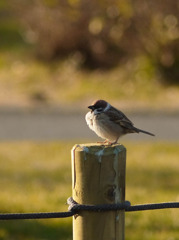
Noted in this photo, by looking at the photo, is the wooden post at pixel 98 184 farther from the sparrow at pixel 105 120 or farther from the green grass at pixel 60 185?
the green grass at pixel 60 185

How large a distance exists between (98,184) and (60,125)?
10724 millimetres

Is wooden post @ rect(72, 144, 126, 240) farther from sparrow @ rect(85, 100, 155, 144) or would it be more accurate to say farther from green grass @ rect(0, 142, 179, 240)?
green grass @ rect(0, 142, 179, 240)

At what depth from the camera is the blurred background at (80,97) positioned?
23.2 ft

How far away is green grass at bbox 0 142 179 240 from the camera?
5855 millimetres

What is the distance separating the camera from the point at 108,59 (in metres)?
18.3

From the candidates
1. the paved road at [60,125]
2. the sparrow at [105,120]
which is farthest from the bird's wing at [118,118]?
the paved road at [60,125]

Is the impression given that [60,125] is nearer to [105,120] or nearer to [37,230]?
[37,230]

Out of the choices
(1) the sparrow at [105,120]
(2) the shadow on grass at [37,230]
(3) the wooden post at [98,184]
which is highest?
(1) the sparrow at [105,120]

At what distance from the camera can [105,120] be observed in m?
4.04

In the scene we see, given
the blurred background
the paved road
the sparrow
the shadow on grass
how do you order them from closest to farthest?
1. the sparrow
2. the shadow on grass
3. the blurred background
4. the paved road

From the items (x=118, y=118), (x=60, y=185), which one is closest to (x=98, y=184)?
(x=118, y=118)

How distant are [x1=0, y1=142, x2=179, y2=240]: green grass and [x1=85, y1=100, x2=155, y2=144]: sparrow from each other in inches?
68.2

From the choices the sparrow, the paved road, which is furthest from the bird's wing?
the paved road

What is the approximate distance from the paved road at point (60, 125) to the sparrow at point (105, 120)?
715 cm
